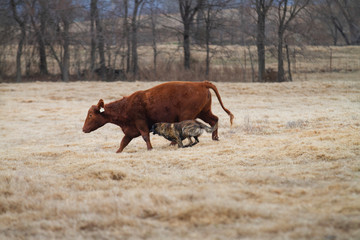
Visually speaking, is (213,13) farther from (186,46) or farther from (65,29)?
(65,29)

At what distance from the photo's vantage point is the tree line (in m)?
29.2

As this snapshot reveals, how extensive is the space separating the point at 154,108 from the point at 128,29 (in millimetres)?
23667

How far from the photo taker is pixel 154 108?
330 inches

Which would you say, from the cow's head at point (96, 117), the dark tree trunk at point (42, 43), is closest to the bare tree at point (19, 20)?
the dark tree trunk at point (42, 43)

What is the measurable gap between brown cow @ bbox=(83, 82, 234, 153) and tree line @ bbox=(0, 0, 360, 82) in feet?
69.1

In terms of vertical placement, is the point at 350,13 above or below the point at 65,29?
above

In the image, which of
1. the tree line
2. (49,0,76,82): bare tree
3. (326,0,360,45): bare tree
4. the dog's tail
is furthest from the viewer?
(326,0,360,45): bare tree

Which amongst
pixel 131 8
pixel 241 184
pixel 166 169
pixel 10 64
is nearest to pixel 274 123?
pixel 166 169

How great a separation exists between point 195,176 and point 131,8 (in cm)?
2738

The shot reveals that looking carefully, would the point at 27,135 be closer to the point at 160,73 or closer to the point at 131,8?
A: the point at 160,73

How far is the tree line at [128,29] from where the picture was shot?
29.2 metres

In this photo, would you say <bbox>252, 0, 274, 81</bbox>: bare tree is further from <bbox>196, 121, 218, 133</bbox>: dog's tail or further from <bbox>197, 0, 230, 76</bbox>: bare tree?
<bbox>196, 121, 218, 133</bbox>: dog's tail

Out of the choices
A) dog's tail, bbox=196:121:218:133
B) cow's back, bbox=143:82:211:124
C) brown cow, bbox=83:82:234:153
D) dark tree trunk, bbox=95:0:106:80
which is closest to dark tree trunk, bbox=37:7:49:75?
dark tree trunk, bbox=95:0:106:80

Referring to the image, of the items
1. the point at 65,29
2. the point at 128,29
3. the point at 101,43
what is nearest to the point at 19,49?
the point at 65,29
